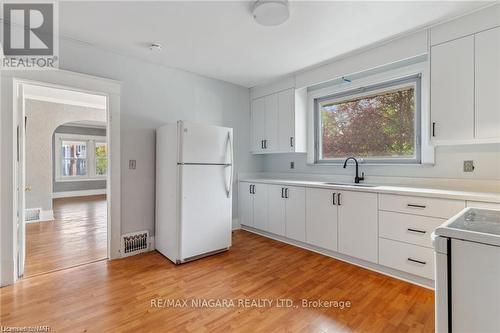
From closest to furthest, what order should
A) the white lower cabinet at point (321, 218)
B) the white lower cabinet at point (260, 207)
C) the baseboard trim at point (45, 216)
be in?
the white lower cabinet at point (321, 218)
the white lower cabinet at point (260, 207)
the baseboard trim at point (45, 216)

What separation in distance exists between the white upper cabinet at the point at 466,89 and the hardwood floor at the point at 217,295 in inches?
58.1

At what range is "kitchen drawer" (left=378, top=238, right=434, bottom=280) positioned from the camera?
215 cm

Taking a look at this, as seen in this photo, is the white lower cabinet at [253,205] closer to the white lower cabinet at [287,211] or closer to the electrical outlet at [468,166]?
the white lower cabinet at [287,211]

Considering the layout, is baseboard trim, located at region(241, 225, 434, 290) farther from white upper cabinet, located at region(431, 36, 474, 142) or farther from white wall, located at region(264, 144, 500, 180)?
white upper cabinet, located at region(431, 36, 474, 142)

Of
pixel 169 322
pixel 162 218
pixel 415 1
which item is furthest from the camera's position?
pixel 162 218

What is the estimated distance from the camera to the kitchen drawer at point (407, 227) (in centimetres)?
215

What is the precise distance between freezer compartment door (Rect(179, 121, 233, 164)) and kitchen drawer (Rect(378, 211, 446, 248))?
6.21 ft

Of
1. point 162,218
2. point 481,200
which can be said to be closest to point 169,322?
point 162,218

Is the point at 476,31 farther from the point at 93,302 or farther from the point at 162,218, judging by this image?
the point at 93,302

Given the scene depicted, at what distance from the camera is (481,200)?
1862mm

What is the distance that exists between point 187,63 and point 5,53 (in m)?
1.80

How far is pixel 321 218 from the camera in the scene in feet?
9.67

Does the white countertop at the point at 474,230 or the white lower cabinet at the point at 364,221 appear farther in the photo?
the white lower cabinet at the point at 364,221

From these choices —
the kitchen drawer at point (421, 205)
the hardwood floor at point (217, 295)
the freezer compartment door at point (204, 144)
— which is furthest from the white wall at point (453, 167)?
the freezer compartment door at point (204, 144)
